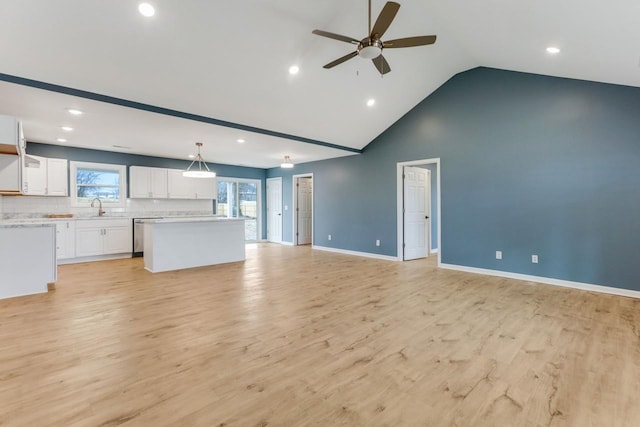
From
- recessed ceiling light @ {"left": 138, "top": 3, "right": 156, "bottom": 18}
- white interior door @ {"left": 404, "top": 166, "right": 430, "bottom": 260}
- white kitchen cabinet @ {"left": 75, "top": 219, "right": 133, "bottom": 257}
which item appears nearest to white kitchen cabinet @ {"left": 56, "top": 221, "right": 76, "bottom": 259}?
white kitchen cabinet @ {"left": 75, "top": 219, "right": 133, "bottom": 257}

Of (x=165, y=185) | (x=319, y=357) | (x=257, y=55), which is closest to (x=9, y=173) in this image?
(x=165, y=185)

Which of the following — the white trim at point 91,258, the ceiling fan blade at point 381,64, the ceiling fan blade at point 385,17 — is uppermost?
the ceiling fan blade at point 381,64

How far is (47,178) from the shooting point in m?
6.02

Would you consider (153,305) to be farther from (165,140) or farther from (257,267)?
(165,140)

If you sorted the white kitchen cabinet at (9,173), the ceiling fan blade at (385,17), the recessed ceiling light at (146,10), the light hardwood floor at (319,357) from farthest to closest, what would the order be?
the white kitchen cabinet at (9,173)
the recessed ceiling light at (146,10)
the ceiling fan blade at (385,17)
the light hardwood floor at (319,357)

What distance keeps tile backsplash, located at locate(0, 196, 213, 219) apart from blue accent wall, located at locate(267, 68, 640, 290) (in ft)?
17.5

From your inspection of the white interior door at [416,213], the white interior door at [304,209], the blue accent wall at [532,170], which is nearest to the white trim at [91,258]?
the white interior door at [304,209]

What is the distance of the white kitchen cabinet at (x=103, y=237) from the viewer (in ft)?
20.3

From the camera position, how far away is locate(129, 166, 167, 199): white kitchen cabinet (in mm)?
7078

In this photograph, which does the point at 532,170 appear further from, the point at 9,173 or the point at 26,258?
the point at 9,173

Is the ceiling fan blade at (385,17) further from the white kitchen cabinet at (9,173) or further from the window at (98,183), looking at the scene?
the window at (98,183)

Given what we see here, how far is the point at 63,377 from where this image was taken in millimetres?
2033

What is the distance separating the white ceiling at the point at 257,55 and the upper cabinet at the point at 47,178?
1.90 ft

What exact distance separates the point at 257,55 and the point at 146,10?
125cm
